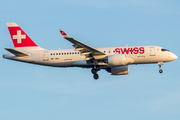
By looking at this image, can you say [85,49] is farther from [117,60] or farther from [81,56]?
[117,60]

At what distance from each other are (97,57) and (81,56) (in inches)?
103

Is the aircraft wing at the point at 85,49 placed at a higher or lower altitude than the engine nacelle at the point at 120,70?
higher

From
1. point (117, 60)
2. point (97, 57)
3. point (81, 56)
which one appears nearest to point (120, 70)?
point (117, 60)

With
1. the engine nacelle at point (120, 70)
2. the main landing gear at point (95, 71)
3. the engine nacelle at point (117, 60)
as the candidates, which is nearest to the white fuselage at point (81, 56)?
the main landing gear at point (95, 71)

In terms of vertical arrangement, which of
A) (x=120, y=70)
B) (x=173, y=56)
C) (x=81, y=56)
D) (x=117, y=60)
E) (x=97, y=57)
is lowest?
(x=120, y=70)

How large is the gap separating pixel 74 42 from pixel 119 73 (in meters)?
10.7

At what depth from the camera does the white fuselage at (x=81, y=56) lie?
50125 mm

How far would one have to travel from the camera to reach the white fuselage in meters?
50.1

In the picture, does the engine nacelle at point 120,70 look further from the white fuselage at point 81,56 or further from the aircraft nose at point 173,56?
the aircraft nose at point 173,56

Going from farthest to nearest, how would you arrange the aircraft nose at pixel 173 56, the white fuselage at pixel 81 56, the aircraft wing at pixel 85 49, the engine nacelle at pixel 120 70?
1. the engine nacelle at pixel 120 70
2. the aircraft nose at pixel 173 56
3. the white fuselage at pixel 81 56
4. the aircraft wing at pixel 85 49

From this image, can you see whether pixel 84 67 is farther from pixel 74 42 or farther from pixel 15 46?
pixel 15 46

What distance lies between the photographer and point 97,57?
4975cm

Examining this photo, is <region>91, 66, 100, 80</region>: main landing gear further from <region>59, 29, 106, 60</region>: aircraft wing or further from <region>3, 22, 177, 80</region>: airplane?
<region>59, 29, 106, 60</region>: aircraft wing

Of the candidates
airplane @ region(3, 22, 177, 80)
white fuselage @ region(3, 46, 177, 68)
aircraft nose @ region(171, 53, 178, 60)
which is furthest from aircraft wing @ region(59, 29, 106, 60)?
aircraft nose @ region(171, 53, 178, 60)
